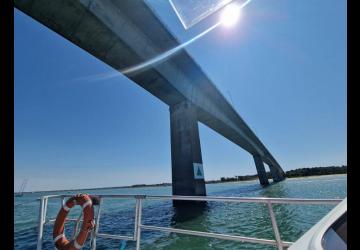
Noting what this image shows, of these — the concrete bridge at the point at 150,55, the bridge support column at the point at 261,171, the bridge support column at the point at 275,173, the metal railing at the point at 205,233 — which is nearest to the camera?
the metal railing at the point at 205,233

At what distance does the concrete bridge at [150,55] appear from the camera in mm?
11141

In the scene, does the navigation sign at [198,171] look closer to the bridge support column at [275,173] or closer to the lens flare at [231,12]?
the lens flare at [231,12]

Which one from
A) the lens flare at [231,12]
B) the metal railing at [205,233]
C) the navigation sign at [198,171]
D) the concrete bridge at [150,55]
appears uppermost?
the concrete bridge at [150,55]

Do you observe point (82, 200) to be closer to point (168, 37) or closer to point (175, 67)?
point (168, 37)

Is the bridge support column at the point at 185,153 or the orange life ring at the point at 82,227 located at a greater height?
the bridge support column at the point at 185,153

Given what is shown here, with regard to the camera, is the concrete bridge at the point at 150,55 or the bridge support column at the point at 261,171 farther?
the bridge support column at the point at 261,171

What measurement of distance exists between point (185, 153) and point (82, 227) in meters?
14.8

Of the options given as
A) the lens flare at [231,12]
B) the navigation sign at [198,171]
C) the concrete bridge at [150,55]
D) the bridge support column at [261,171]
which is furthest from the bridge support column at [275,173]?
the lens flare at [231,12]

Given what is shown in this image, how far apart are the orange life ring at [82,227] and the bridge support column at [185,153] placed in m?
13.9

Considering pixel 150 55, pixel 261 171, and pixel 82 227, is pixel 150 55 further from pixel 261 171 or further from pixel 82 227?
pixel 261 171

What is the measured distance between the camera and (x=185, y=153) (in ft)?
61.4

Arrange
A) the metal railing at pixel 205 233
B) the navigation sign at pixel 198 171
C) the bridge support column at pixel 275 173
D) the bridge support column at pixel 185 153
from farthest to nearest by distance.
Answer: the bridge support column at pixel 275 173 → the navigation sign at pixel 198 171 → the bridge support column at pixel 185 153 → the metal railing at pixel 205 233

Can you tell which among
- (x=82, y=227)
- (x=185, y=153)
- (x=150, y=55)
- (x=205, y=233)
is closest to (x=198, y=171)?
(x=185, y=153)
